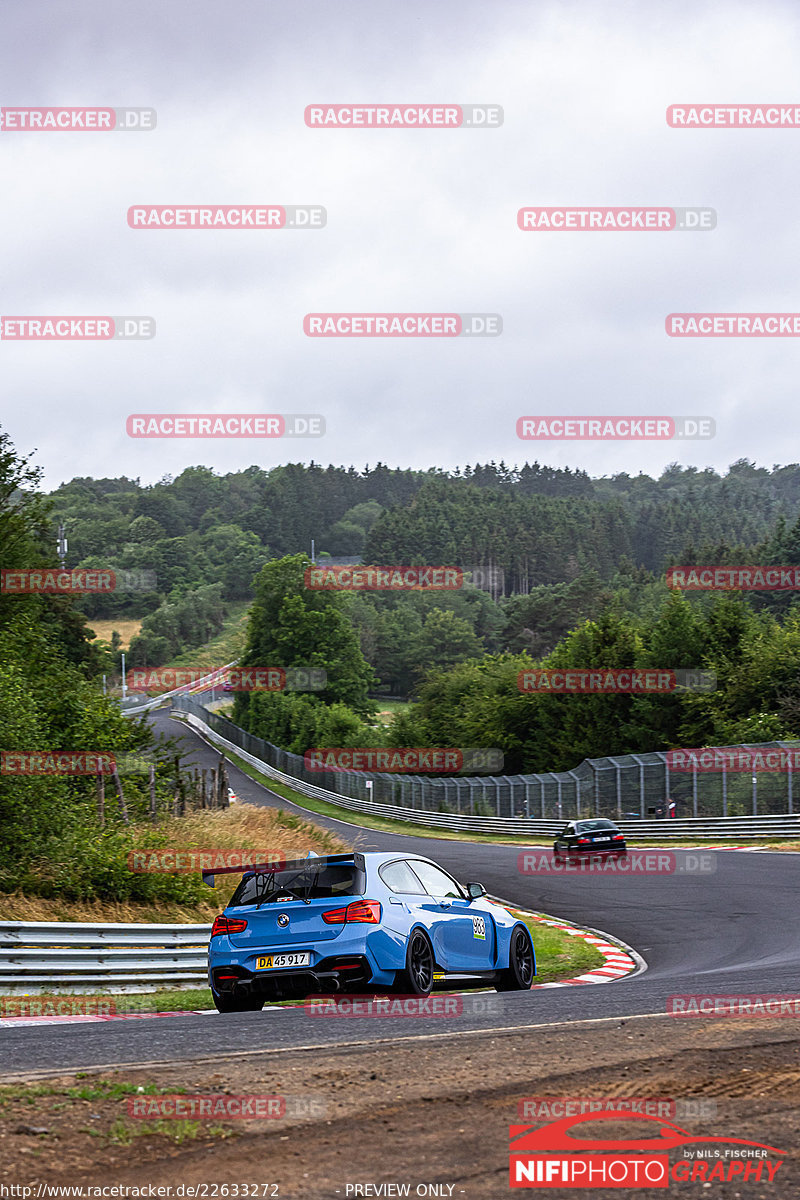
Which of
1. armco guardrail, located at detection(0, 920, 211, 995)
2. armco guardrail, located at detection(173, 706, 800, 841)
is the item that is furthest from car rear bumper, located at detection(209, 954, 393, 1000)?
armco guardrail, located at detection(173, 706, 800, 841)

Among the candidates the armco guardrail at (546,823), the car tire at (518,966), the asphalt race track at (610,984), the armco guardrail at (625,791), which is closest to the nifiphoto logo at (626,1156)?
the asphalt race track at (610,984)

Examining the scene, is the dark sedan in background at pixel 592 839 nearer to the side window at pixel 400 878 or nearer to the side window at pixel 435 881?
the side window at pixel 435 881

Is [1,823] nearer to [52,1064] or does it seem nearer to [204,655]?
[52,1064]

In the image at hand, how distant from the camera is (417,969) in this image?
10.4m

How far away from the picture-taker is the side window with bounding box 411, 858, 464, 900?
11.3m

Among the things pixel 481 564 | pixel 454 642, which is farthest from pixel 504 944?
pixel 481 564

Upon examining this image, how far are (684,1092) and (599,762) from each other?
36.6m

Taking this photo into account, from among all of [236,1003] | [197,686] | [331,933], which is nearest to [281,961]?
[331,933]

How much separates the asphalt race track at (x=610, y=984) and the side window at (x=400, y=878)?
1.29 meters

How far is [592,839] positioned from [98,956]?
69.3 feet

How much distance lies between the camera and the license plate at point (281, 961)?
9.94 m

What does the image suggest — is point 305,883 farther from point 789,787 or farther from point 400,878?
point 789,787

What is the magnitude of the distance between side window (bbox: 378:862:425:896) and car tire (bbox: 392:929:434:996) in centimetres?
42

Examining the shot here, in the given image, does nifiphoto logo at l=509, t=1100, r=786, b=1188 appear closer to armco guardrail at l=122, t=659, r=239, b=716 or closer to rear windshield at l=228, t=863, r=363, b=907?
rear windshield at l=228, t=863, r=363, b=907
